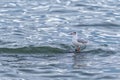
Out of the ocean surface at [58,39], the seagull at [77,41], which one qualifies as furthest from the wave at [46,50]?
the seagull at [77,41]

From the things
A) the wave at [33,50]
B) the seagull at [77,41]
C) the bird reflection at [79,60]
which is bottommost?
the bird reflection at [79,60]

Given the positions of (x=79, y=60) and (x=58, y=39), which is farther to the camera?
(x=58, y=39)

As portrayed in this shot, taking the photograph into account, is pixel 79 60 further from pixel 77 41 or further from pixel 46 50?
pixel 46 50

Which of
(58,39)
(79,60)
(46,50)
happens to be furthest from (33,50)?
(79,60)

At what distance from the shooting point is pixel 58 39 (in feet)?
77.3

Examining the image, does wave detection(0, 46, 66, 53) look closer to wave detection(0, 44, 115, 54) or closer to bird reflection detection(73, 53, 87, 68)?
wave detection(0, 44, 115, 54)

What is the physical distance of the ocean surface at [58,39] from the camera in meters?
19.8

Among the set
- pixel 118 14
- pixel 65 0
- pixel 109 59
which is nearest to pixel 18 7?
pixel 65 0

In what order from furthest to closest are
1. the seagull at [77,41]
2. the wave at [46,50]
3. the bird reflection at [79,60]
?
the wave at [46,50], the seagull at [77,41], the bird reflection at [79,60]

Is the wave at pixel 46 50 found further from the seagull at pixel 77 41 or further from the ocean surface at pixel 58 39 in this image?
the seagull at pixel 77 41

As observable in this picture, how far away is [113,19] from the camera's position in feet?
90.7

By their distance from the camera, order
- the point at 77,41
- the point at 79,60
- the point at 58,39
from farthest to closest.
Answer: the point at 58,39 → the point at 77,41 → the point at 79,60

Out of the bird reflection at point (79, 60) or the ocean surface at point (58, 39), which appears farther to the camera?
the bird reflection at point (79, 60)

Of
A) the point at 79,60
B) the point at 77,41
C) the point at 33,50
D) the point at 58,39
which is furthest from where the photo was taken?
the point at 58,39
